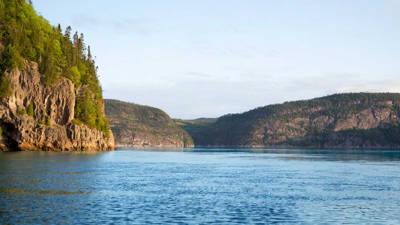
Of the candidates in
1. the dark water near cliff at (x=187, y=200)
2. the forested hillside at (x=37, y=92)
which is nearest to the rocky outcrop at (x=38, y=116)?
the forested hillside at (x=37, y=92)

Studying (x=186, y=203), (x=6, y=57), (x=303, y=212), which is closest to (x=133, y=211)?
(x=186, y=203)

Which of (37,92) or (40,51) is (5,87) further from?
(40,51)

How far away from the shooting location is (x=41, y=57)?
138m

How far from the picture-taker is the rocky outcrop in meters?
120

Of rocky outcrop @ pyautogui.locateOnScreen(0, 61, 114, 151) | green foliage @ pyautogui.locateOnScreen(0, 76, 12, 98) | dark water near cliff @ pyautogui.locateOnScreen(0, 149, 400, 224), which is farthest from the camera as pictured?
rocky outcrop @ pyautogui.locateOnScreen(0, 61, 114, 151)

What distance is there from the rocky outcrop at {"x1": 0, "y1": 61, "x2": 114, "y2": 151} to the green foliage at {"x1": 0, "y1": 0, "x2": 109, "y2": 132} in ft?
10.3

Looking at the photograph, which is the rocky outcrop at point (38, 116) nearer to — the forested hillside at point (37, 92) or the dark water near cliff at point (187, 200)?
the forested hillside at point (37, 92)

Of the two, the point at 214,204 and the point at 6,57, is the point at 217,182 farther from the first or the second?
the point at 6,57

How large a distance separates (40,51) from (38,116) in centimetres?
2241

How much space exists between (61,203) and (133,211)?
7.30 m

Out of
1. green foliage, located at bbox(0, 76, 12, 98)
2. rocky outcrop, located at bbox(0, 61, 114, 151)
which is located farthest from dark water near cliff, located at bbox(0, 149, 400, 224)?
rocky outcrop, located at bbox(0, 61, 114, 151)

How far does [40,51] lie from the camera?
13875cm

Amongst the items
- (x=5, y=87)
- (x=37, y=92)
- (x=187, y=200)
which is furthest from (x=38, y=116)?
(x=187, y=200)

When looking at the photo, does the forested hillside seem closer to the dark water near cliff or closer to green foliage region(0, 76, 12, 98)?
green foliage region(0, 76, 12, 98)
